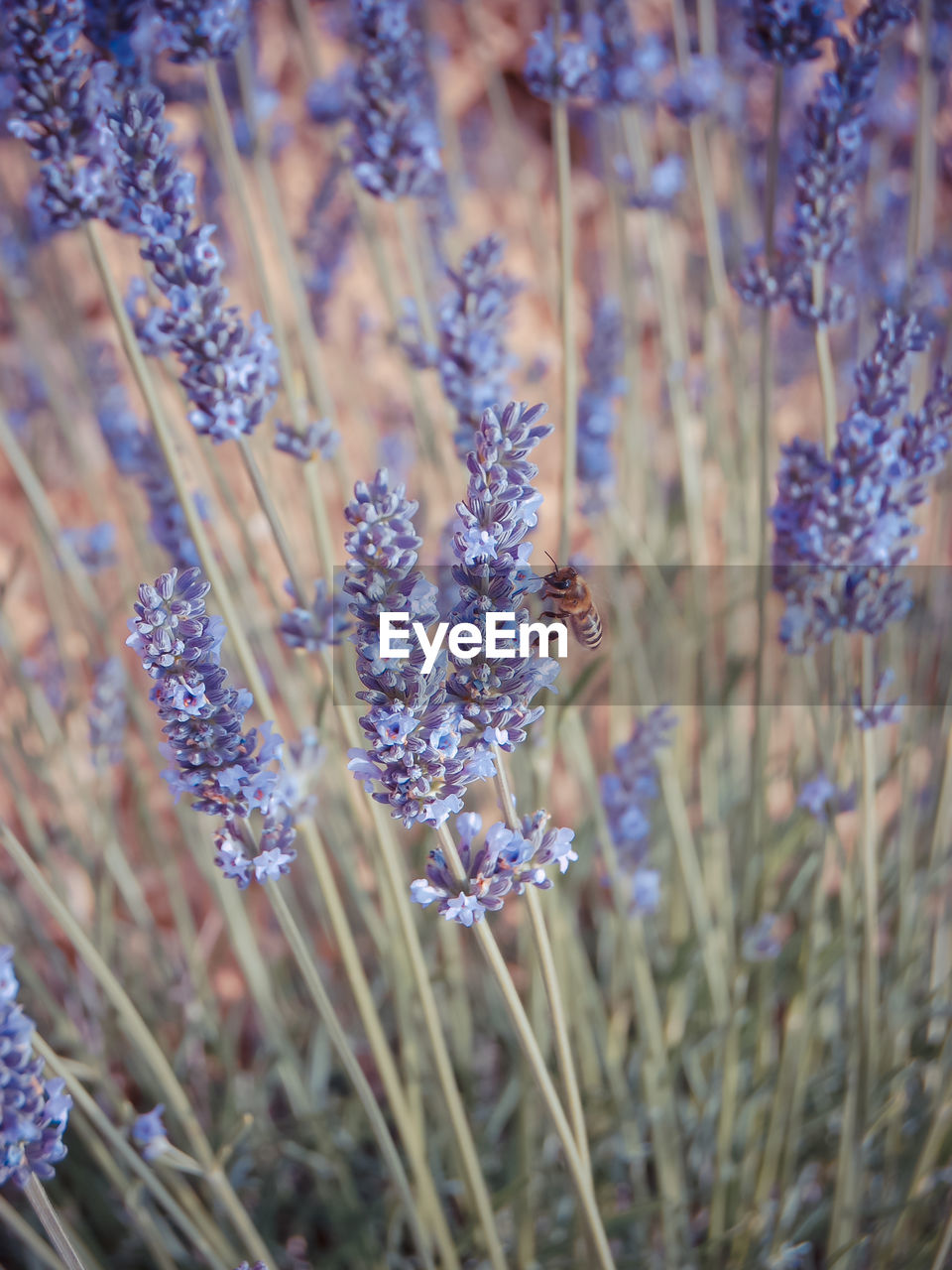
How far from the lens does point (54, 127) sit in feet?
3.09

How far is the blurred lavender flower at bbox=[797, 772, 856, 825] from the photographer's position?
1.26 meters

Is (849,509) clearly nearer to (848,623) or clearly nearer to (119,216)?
(848,623)

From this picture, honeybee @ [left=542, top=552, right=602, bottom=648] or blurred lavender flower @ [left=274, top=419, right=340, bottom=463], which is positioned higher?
blurred lavender flower @ [left=274, top=419, right=340, bottom=463]

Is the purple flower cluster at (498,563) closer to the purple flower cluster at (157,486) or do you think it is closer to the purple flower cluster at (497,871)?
the purple flower cluster at (497,871)

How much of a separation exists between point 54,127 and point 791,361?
1.75 metres

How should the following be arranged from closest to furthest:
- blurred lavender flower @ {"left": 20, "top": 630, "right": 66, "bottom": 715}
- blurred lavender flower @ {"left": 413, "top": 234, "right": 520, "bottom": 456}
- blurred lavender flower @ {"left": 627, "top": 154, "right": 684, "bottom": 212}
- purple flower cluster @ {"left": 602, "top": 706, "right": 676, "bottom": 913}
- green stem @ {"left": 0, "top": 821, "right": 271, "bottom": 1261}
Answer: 1. green stem @ {"left": 0, "top": 821, "right": 271, "bottom": 1261}
2. blurred lavender flower @ {"left": 413, "top": 234, "right": 520, "bottom": 456}
3. purple flower cluster @ {"left": 602, "top": 706, "right": 676, "bottom": 913}
4. blurred lavender flower @ {"left": 627, "top": 154, "right": 684, "bottom": 212}
5. blurred lavender flower @ {"left": 20, "top": 630, "right": 66, "bottom": 715}

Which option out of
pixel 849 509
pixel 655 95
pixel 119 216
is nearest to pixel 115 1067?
pixel 119 216

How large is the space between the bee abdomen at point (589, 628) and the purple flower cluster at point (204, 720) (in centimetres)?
46

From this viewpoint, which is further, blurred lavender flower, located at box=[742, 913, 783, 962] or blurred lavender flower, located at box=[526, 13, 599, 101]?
blurred lavender flower, located at box=[742, 913, 783, 962]

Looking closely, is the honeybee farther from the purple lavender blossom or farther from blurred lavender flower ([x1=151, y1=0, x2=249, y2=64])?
blurred lavender flower ([x1=151, y1=0, x2=249, y2=64])

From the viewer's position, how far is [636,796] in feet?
4.57

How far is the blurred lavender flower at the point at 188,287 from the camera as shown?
84 centimetres

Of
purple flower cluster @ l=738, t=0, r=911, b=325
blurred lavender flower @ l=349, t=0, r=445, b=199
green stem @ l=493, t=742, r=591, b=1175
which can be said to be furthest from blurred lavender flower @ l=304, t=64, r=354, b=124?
green stem @ l=493, t=742, r=591, b=1175

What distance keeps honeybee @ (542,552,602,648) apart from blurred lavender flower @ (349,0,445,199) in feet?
1.85
